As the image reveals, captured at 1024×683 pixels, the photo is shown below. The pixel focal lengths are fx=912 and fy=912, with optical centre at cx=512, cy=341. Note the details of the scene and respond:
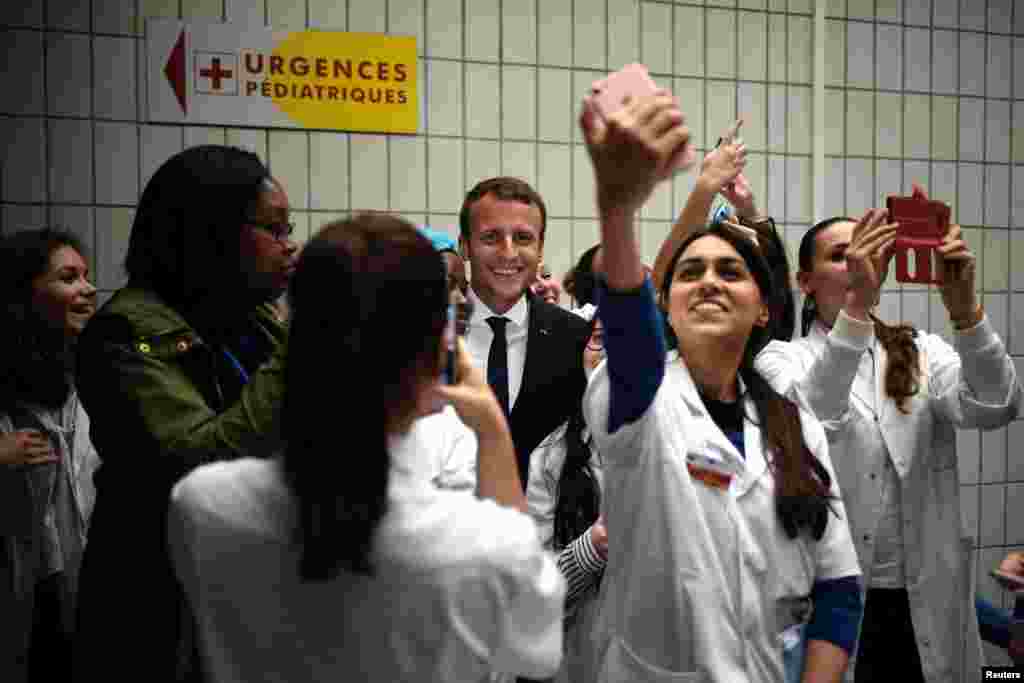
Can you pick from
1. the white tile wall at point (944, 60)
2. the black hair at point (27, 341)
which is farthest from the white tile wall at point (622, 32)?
the black hair at point (27, 341)

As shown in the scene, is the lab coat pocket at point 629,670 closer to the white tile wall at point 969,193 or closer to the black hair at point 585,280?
the black hair at point 585,280

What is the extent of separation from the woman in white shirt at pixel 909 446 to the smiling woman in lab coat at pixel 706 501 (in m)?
0.47

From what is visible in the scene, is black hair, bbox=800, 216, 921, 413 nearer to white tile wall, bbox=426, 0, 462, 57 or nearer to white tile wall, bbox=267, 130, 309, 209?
white tile wall, bbox=426, 0, 462, 57

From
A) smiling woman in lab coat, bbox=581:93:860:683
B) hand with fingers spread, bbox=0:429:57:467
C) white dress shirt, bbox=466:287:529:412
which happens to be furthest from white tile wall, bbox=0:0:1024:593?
smiling woman in lab coat, bbox=581:93:860:683

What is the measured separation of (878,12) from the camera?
414 centimetres

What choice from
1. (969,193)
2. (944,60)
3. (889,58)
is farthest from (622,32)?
(969,193)

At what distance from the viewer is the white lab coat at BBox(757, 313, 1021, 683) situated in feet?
7.55

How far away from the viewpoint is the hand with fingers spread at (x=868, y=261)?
2.15 m

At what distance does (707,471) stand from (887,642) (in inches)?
47.1

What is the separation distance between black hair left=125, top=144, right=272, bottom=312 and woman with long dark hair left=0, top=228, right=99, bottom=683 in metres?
1.14

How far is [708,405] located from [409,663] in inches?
37.0

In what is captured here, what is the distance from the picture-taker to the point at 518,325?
2.40 m

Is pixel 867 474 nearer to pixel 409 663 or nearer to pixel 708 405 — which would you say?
pixel 708 405

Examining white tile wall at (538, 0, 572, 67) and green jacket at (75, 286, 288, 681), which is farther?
white tile wall at (538, 0, 572, 67)
